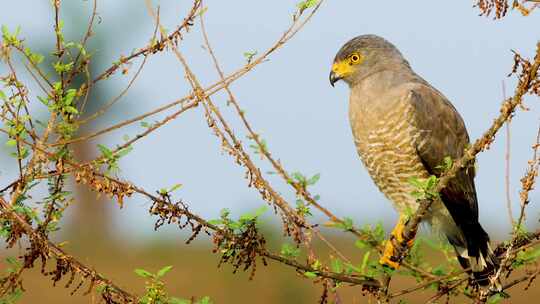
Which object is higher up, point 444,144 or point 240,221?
point 444,144

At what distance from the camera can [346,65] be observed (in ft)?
19.1

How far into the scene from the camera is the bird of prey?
17.0 ft

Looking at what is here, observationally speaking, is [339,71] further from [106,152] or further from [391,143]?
[106,152]

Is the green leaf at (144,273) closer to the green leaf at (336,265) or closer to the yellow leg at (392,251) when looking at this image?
the green leaf at (336,265)

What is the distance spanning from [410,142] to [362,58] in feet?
2.76

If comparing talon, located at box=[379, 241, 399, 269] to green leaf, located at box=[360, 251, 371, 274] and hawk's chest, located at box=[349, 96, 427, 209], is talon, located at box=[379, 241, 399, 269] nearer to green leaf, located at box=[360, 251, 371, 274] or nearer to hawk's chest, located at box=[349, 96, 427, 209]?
green leaf, located at box=[360, 251, 371, 274]

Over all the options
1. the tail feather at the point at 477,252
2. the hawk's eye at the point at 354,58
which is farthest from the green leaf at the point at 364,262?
the hawk's eye at the point at 354,58

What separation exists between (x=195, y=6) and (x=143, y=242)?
69.9 feet

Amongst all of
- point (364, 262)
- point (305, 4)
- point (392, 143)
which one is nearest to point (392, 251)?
point (364, 262)

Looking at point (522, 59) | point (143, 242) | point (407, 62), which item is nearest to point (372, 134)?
point (407, 62)

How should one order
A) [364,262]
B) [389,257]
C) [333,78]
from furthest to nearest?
[333,78]
[389,257]
[364,262]

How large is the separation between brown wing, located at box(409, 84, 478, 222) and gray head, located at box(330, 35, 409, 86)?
40 cm

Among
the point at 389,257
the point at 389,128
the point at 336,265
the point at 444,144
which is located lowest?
the point at 336,265

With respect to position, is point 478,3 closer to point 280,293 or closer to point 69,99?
point 69,99
